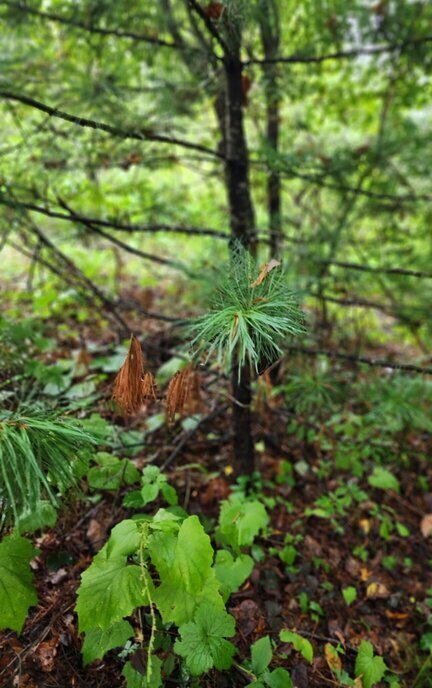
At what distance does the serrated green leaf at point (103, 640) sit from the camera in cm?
136

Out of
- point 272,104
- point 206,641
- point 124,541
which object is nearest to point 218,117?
point 272,104

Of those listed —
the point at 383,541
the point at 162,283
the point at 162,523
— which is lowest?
the point at 383,541

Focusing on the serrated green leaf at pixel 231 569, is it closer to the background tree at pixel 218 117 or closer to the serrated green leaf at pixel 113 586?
the serrated green leaf at pixel 113 586

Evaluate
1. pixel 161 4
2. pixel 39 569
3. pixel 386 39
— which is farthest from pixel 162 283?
pixel 39 569

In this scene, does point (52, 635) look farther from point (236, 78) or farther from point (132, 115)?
point (132, 115)

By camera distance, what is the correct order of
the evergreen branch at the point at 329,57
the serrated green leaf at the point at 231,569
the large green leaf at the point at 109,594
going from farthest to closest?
the evergreen branch at the point at 329,57 → the serrated green leaf at the point at 231,569 → the large green leaf at the point at 109,594

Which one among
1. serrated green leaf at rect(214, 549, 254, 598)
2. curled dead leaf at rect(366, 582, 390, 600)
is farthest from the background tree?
curled dead leaf at rect(366, 582, 390, 600)

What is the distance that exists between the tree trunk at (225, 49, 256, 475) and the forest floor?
0.77ft

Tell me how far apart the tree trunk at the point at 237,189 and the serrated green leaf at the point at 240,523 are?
1.75 ft

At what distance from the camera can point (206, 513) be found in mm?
2287

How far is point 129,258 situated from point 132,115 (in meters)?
3.92

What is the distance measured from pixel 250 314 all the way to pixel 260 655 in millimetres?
1511

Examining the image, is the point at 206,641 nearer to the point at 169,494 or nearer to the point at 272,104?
the point at 169,494

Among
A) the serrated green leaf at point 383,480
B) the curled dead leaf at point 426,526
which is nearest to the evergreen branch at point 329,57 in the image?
the serrated green leaf at point 383,480
